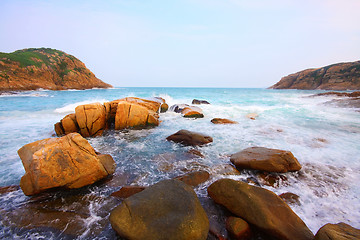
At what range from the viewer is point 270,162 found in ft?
13.9

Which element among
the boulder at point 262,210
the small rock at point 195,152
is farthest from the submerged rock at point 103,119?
the boulder at point 262,210

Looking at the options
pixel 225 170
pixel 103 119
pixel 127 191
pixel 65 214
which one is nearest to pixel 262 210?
pixel 225 170

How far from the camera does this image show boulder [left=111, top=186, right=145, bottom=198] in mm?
3447

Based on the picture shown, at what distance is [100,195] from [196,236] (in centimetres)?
237

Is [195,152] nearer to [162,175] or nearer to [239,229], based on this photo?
[162,175]

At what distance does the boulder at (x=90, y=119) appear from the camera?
7848 millimetres

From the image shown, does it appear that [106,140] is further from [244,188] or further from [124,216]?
[244,188]

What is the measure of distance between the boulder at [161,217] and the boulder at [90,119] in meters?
6.54

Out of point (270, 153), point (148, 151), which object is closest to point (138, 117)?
point (148, 151)

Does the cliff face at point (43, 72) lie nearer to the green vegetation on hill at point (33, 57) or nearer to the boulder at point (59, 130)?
the green vegetation on hill at point (33, 57)

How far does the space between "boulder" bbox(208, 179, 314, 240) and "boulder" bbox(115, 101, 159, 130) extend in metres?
7.09

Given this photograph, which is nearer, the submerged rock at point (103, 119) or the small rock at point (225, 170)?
the small rock at point (225, 170)

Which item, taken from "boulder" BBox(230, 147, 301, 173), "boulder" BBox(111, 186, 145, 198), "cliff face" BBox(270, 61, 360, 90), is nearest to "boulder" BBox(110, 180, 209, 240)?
"boulder" BBox(111, 186, 145, 198)

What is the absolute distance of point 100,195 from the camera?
11.4ft
